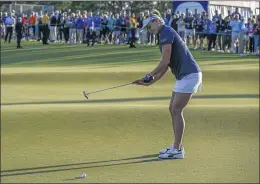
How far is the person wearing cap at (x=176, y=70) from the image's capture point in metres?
7.98

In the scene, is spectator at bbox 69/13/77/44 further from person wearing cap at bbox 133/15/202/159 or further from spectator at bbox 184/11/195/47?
person wearing cap at bbox 133/15/202/159

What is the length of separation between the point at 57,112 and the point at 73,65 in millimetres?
13661

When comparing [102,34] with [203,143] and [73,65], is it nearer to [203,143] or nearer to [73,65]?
[73,65]

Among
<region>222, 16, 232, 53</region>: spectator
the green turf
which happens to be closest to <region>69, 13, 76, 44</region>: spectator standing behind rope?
<region>222, 16, 232, 53</region>: spectator

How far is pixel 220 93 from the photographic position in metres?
16.8

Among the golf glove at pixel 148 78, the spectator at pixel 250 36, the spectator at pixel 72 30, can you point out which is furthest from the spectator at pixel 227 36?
the golf glove at pixel 148 78

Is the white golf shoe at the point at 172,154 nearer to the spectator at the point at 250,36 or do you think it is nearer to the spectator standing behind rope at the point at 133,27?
the spectator at the point at 250,36

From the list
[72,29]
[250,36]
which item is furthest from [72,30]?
[250,36]

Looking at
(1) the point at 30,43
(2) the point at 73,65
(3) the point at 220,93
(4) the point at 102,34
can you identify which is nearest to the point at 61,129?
(3) the point at 220,93

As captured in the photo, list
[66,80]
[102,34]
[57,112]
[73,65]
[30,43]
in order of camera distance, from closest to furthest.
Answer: [57,112] < [66,80] < [73,65] < [102,34] < [30,43]

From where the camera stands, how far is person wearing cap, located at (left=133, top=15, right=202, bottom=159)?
7984 millimetres

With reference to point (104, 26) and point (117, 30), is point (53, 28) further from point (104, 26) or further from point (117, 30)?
point (117, 30)

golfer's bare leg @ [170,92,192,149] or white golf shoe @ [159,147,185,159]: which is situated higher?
golfer's bare leg @ [170,92,192,149]

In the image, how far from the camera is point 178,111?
8.34 metres
